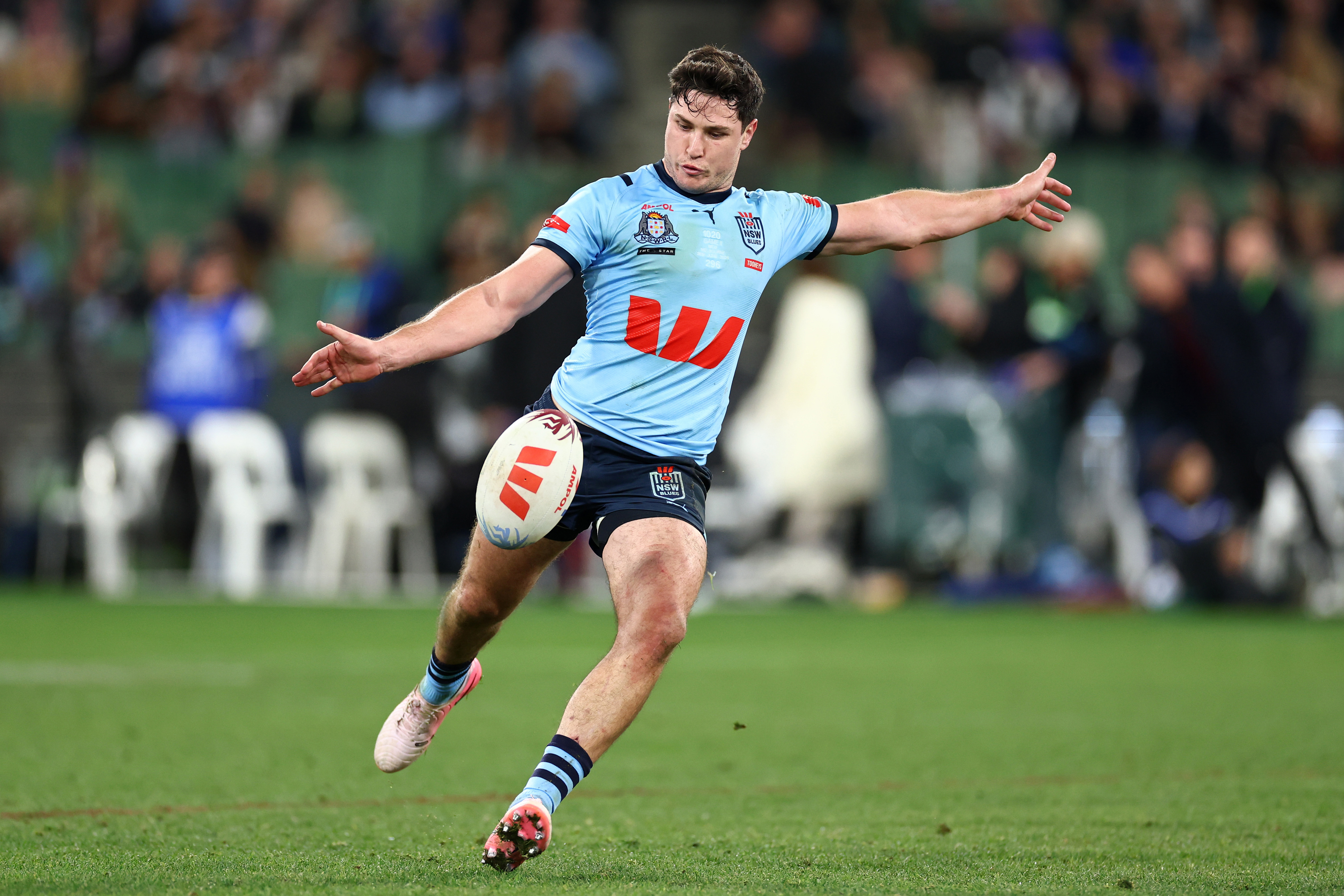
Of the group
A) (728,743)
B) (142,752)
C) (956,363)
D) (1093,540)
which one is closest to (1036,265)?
(956,363)

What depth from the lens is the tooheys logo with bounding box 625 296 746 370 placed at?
597 centimetres

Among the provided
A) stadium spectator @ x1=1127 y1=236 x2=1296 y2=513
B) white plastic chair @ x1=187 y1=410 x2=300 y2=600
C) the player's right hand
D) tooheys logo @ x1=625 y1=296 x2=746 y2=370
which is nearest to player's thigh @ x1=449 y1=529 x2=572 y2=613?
tooheys logo @ x1=625 y1=296 x2=746 y2=370

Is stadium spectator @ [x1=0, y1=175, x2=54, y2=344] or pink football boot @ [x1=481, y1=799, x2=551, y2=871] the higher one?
stadium spectator @ [x1=0, y1=175, x2=54, y2=344]

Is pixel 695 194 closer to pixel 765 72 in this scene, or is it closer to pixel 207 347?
pixel 207 347

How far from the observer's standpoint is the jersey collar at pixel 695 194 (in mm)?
6023

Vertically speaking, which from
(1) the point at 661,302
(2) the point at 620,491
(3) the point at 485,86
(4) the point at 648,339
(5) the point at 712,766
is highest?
(3) the point at 485,86

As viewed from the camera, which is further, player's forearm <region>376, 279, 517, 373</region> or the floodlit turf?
the floodlit turf

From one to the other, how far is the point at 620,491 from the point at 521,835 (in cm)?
121

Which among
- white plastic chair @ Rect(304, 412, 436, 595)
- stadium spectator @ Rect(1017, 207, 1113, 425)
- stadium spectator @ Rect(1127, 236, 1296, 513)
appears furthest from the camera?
white plastic chair @ Rect(304, 412, 436, 595)

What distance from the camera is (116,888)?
4.99 metres

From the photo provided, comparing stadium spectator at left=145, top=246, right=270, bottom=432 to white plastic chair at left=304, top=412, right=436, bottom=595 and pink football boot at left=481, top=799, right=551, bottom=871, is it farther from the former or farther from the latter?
pink football boot at left=481, top=799, right=551, bottom=871

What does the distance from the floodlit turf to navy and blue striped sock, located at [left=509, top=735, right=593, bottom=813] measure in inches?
9.1

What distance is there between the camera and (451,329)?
17.8ft

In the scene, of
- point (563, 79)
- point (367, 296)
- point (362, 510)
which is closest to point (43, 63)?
point (563, 79)
